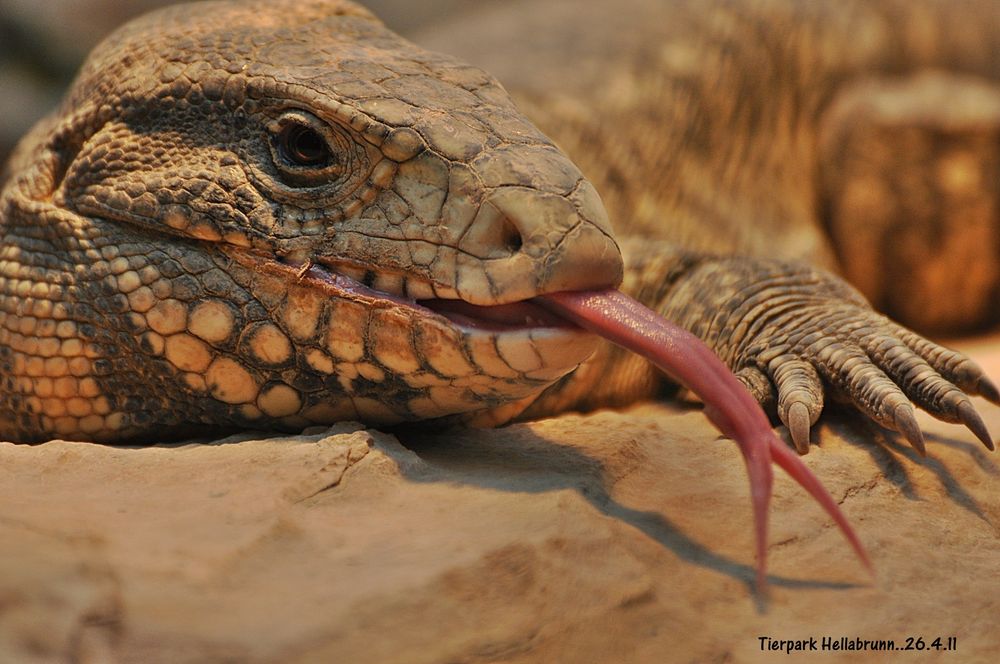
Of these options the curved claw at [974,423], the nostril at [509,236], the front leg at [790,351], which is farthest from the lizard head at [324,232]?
the curved claw at [974,423]

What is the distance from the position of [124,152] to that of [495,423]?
56.3 inches

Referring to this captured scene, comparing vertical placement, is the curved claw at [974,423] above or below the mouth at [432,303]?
below

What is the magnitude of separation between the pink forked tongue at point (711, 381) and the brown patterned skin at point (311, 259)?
3.1 inches

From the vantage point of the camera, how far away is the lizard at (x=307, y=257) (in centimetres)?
307

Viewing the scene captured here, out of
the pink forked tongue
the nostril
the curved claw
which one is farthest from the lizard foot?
the nostril

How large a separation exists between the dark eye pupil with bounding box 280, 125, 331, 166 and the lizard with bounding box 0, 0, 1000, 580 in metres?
0.01

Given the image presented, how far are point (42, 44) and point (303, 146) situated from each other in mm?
8145

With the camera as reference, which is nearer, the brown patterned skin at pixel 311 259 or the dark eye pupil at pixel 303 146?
the brown patterned skin at pixel 311 259

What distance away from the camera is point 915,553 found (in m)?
2.94

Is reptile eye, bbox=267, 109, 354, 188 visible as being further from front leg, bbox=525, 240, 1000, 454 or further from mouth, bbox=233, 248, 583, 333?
front leg, bbox=525, 240, 1000, 454

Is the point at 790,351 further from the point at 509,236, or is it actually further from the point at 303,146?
the point at 303,146

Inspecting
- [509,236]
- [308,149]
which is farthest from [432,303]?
[308,149]

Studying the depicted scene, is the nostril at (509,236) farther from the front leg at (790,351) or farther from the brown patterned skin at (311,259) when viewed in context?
the front leg at (790,351)

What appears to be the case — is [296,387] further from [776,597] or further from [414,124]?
[776,597]
